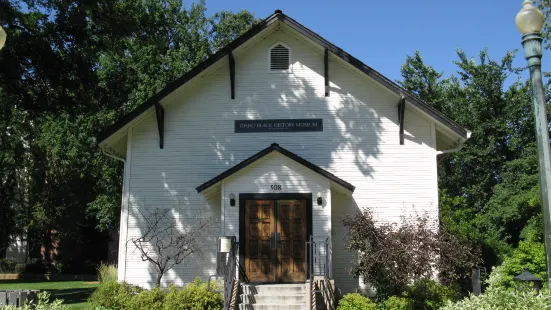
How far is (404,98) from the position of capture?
1509cm

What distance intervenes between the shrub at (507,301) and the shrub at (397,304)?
609cm

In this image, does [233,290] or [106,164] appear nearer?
[233,290]

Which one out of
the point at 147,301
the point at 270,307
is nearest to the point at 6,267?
the point at 147,301

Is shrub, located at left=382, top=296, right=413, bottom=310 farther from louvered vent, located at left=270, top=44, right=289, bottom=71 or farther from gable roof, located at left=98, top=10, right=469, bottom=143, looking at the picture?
louvered vent, located at left=270, top=44, right=289, bottom=71

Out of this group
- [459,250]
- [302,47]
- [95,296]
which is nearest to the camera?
[459,250]

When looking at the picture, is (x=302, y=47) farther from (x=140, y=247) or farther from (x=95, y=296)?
(x=95, y=296)

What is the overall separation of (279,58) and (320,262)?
6.23 metres

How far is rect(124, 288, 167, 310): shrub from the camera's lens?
1282cm

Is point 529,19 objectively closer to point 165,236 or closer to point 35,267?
point 165,236

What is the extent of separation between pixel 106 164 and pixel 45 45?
39.3ft

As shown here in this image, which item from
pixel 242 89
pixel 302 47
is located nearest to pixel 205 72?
pixel 242 89

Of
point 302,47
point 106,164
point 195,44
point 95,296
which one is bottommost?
point 95,296

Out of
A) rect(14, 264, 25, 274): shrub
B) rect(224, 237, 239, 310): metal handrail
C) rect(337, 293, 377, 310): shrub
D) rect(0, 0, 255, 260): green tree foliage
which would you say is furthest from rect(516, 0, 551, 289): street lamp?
rect(14, 264, 25, 274): shrub

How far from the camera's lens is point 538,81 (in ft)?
20.8
